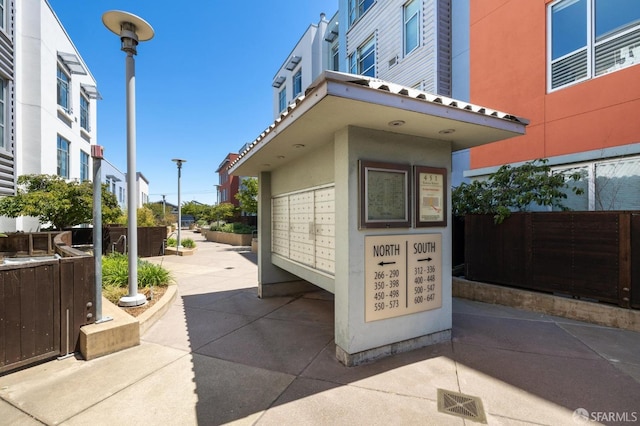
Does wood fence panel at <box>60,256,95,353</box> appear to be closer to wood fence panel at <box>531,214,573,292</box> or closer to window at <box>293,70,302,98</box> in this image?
wood fence panel at <box>531,214,573,292</box>

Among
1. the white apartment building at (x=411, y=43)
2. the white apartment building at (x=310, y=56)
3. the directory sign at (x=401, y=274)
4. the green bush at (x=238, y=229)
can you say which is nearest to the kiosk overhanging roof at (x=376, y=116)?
the directory sign at (x=401, y=274)

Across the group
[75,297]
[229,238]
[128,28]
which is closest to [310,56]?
[229,238]

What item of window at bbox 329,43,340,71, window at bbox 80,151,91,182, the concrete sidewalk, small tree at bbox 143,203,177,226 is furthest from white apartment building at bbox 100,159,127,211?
the concrete sidewalk

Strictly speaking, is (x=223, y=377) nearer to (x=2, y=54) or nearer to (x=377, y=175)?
(x=377, y=175)

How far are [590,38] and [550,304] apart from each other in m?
5.78

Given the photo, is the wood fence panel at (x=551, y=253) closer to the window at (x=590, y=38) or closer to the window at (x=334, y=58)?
the window at (x=590, y=38)

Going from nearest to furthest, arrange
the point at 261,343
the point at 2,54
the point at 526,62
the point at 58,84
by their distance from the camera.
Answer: the point at 261,343 → the point at 526,62 → the point at 2,54 → the point at 58,84

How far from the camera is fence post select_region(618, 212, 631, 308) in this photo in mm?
4598

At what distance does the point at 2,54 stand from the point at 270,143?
35.5 feet

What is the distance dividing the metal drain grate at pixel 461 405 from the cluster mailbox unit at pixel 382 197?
973mm

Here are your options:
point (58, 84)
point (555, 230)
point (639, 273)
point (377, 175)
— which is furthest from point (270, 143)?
point (58, 84)

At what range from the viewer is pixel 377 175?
3.84m

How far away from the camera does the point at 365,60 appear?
42.8 ft

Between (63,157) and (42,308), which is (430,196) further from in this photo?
(63,157)
